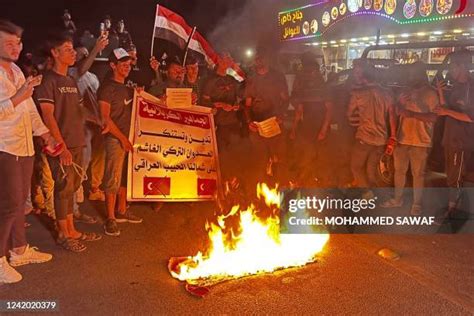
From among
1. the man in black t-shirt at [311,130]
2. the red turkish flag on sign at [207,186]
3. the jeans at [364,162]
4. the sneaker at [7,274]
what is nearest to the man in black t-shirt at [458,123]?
the jeans at [364,162]

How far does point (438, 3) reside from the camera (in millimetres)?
12844

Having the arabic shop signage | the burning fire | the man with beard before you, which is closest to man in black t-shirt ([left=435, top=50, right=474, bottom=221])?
the man with beard

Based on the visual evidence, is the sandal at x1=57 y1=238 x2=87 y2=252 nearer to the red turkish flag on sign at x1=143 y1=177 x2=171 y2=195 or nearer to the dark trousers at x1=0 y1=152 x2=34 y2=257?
the dark trousers at x1=0 y1=152 x2=34 y2=257

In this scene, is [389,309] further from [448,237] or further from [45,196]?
[45,196]

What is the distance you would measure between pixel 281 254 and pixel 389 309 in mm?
1147

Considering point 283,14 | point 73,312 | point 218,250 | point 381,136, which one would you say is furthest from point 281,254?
point 283,14

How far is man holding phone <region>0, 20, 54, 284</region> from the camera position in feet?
12.8

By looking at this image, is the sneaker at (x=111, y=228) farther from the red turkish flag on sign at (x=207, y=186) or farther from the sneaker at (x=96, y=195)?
the sneaker at (x=96, y=195)

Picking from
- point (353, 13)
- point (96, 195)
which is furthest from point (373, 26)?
point (96, 195)

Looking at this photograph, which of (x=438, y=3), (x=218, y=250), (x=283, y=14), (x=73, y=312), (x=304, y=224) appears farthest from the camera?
(x=283, y=14)

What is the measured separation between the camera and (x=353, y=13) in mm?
16188

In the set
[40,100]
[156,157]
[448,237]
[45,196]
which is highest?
[40,100]

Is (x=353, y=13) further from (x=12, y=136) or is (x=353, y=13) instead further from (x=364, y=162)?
(x=12, y=136)

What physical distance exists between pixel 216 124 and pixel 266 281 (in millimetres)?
3196
